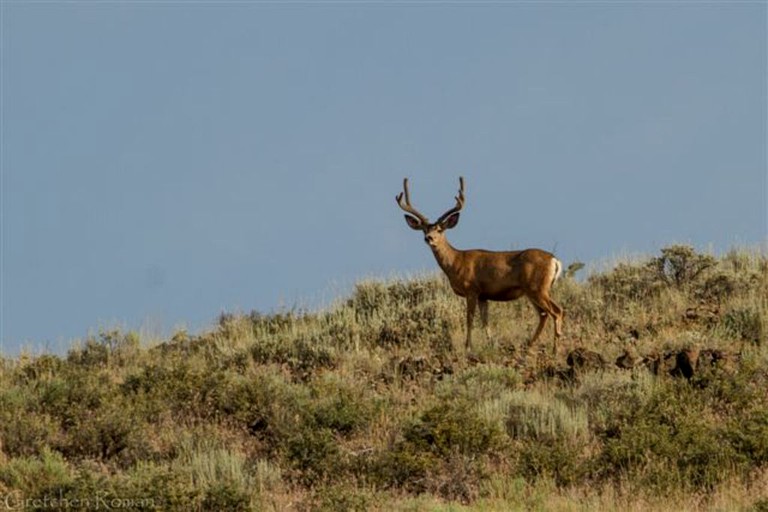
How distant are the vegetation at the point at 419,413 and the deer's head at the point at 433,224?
104 centimetres

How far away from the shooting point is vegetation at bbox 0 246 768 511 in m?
13.0

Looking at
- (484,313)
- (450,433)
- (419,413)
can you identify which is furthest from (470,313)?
(450,433)

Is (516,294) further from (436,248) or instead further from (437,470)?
(437,470)

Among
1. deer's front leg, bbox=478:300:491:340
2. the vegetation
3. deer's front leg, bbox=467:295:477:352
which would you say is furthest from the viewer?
deer's front leg, bbox=478:300:491:340

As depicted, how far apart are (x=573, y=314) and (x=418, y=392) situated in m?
4.39

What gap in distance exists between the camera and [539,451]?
13.8 meters

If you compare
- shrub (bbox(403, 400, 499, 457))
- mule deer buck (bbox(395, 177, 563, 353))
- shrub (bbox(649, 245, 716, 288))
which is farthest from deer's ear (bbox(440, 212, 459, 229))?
shrub (bbox(403, 400, 499, 457))

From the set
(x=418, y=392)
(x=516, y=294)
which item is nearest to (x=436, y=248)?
(x=516, y=294)

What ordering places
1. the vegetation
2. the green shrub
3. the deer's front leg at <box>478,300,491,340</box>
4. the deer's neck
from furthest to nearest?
1. the deer's neck
2. the deer's front leg at <box>478,300,491,340</box>
3. the green shrub
4. the vegetation

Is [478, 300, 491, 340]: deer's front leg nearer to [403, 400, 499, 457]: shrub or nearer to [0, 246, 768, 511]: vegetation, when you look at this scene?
[0, 246, 768, 511]: vegetation

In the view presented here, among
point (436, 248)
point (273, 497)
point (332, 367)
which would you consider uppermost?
point (436, 248)

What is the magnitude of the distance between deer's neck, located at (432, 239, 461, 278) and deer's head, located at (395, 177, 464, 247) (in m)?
0.08

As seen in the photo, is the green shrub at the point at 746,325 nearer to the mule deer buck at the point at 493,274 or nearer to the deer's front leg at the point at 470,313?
the mule deer buck at the point at 493,274

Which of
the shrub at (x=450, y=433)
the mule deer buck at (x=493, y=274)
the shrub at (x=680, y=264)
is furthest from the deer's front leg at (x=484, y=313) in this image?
the shrub at (x=450, y=433)
